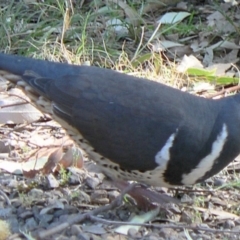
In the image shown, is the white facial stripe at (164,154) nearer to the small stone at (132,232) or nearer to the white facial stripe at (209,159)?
the white facial stripe at (209,159)

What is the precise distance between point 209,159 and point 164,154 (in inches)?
8.7

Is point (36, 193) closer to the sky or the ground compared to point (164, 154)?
closer to the ground

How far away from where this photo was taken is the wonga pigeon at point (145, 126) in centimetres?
413

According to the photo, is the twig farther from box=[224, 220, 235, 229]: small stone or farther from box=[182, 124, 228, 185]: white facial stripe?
box=[224, 220, 235, 229]: small stone

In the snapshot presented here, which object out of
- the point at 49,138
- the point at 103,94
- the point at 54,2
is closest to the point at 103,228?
the point at 103,94

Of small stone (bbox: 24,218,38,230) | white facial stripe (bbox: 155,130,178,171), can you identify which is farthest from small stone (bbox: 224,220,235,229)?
small stone (bbox: 24,218,38,230)

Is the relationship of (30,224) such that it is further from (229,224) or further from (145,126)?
(229,224)

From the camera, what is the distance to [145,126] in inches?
165

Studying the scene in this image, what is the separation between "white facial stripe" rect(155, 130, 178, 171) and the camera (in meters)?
4.12

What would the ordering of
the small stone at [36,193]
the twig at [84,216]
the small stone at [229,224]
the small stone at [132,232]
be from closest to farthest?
the twig at [84,216]
the small stone at [132,232]
the small stone at [229,224]
the small stone at [36,193]

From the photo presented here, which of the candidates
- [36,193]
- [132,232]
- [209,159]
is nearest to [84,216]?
[132,232]

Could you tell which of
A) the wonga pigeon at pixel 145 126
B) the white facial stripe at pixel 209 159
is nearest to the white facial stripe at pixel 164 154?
the wonga pigeon at pixel 145 126

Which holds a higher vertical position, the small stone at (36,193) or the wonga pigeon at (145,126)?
the wonga pigeon at (145,126)

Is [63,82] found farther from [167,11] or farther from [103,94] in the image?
[167,11]
